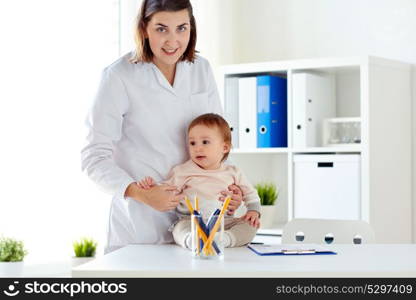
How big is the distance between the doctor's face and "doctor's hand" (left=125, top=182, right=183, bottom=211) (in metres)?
0.35

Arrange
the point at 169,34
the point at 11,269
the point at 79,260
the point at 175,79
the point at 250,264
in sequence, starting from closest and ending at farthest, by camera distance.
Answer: the point at 250,264 < the point at 169,34 < the point at 175,79 < the point at 11,269 < the point at 79,260

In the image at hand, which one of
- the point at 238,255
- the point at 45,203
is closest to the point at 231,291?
the point at 238,255

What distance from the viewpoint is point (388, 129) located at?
3348 millimetres

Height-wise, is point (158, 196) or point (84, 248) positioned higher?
point (158, 196)

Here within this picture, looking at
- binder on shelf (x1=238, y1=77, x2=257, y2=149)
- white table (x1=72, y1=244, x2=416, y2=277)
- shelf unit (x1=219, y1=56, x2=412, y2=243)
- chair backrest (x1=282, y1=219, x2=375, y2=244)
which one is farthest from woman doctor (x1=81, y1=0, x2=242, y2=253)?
binder on shelf (x1=238, y1=77, x2=257, y2=149)

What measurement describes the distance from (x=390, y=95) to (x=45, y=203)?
1.63 meters

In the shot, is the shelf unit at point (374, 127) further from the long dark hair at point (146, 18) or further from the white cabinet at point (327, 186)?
the long dark hair at point (146, 18)

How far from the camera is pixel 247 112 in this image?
139 inches

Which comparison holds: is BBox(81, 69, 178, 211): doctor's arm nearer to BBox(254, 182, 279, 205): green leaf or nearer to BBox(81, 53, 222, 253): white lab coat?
BBox(81, 53, 222, 253): white lab coat

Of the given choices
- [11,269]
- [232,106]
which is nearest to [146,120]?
[11,269]

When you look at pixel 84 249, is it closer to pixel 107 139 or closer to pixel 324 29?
pixel 107 139

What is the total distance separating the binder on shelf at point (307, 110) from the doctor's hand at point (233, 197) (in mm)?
1471

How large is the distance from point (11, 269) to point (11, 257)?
6 cm

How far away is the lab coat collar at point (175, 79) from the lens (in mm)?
1957
